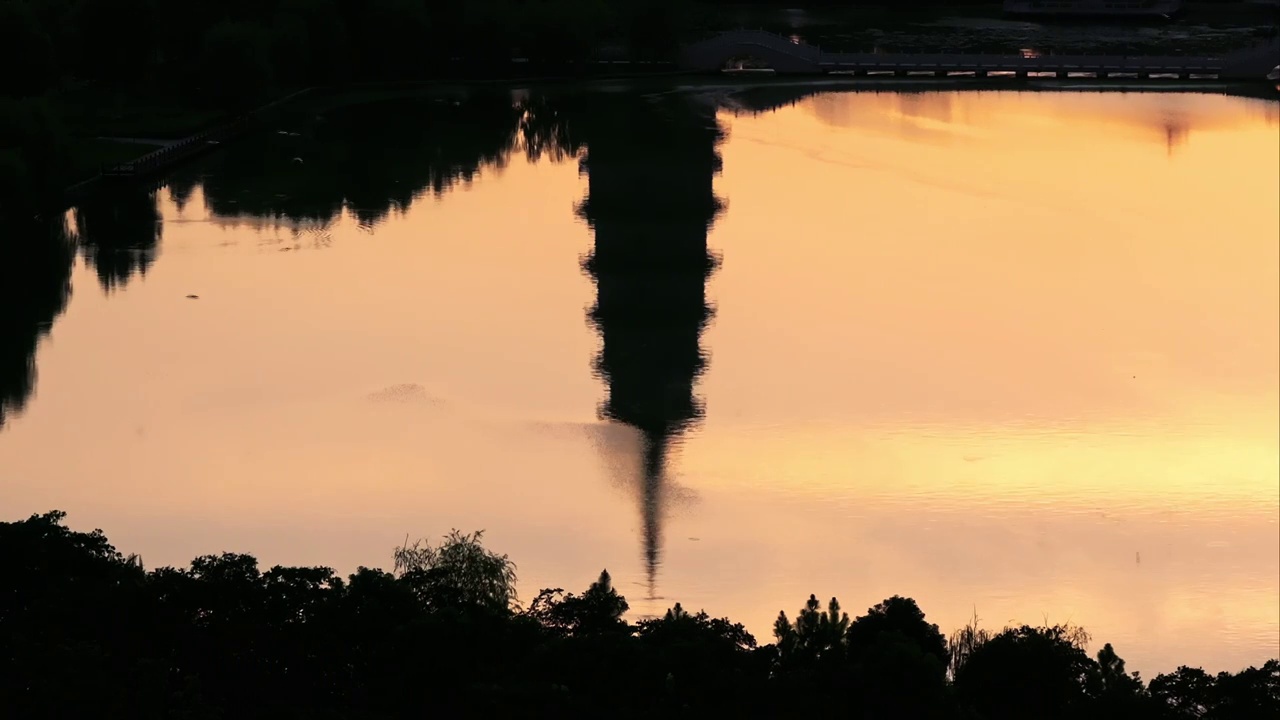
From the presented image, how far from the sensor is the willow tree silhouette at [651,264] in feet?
136

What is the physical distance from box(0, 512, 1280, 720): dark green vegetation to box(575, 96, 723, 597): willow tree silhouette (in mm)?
6383

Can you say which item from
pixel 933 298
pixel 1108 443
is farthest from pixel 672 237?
pixel 1108 443

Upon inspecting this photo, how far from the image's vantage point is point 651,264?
188ft

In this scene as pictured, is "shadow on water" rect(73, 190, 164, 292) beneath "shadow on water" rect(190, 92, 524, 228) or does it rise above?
beneath

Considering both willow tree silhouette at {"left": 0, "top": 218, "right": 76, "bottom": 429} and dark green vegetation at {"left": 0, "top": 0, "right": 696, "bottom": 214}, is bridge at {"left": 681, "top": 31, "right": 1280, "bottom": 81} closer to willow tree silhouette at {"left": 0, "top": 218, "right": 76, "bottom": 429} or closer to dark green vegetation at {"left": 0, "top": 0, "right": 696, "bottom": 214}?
dark green vegetation at {"left": 0, "top": 0, "right": 696, "bottom": 214}

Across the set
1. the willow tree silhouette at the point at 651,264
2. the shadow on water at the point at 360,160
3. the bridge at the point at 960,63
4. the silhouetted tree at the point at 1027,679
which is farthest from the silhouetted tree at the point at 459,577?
the bridge at the point at 960,63

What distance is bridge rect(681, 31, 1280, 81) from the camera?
106m

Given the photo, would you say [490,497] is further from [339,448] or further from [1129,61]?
[1129,61]

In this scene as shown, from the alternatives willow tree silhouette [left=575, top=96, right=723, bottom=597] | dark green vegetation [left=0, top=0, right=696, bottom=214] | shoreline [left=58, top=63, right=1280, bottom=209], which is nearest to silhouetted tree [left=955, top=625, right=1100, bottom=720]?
willow tree silhouette [left=575, top=96, right=723, bottom=597]

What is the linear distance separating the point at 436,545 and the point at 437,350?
13.1 metres

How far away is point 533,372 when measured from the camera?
44.5 m

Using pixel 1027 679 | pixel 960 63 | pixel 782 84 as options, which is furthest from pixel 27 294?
pixel 960 63

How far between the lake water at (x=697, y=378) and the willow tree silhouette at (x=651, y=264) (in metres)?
0.16

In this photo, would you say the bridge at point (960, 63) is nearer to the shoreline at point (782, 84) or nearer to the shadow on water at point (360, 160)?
the shoreline at point (782, 84)
